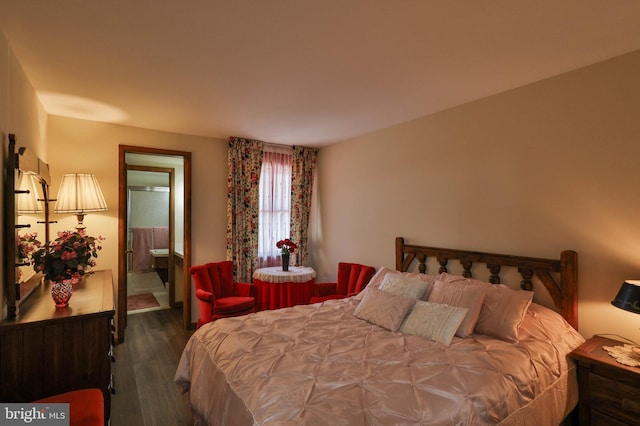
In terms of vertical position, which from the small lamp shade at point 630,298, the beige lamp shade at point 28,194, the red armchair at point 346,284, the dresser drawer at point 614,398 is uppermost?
the beige lamp shade at point 28,194

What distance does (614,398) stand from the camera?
1840 mm

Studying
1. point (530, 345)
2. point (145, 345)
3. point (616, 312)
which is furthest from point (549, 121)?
point (145, 345)

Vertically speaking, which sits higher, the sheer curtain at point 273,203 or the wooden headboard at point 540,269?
the sheer curtain at point 273,203

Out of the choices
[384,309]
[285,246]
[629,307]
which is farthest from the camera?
[285,246]

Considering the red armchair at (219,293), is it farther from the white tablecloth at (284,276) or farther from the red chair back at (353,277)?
the red chair back at (353,277)

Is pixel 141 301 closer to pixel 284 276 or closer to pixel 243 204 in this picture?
pixel 243 204

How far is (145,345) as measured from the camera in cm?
364

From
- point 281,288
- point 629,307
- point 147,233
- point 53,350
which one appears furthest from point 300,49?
point 147,233

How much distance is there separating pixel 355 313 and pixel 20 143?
290 cm

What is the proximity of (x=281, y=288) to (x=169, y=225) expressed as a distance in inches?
98.8

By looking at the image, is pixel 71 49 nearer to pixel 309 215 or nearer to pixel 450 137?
pixel 450 137

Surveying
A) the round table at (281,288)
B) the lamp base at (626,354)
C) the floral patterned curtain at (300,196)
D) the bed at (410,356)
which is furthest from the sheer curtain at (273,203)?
the lamp base at (626,354)

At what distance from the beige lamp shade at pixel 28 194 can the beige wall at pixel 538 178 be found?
130 inches

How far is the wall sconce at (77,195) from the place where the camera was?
9.69 ft
